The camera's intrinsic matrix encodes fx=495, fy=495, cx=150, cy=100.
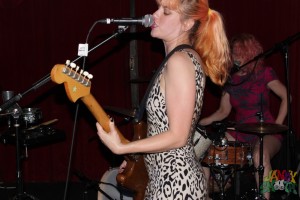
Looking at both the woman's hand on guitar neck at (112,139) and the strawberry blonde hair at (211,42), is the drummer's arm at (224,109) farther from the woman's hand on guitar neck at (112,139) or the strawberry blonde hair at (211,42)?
the woman's hand on guitar neck at (112,139)

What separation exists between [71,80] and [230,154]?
2.45 metres

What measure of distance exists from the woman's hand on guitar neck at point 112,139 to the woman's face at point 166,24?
1.36ft

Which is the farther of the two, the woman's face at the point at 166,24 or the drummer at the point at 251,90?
the drummer at the point at 251,90

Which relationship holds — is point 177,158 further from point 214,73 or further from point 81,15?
point 81,15

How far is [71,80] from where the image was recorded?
1.88m

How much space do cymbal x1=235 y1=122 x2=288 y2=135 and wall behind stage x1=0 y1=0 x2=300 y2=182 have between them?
1.13 m

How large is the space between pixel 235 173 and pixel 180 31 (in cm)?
261

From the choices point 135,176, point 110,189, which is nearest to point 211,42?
point 135,176

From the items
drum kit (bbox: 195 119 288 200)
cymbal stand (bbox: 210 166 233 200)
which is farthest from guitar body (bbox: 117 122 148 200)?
cymbal stand (bbox: 210 166 233 200)

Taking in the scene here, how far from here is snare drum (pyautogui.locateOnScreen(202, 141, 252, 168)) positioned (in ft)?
13.3

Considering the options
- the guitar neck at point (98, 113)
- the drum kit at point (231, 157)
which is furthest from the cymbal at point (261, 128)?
the guitar neck at point (98, 113)

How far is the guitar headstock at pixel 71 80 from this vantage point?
1849 mm

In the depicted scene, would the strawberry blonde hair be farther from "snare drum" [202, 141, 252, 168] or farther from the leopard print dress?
"snare drum" [202, 141, 252, 168]

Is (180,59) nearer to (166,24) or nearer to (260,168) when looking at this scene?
(166,24)
